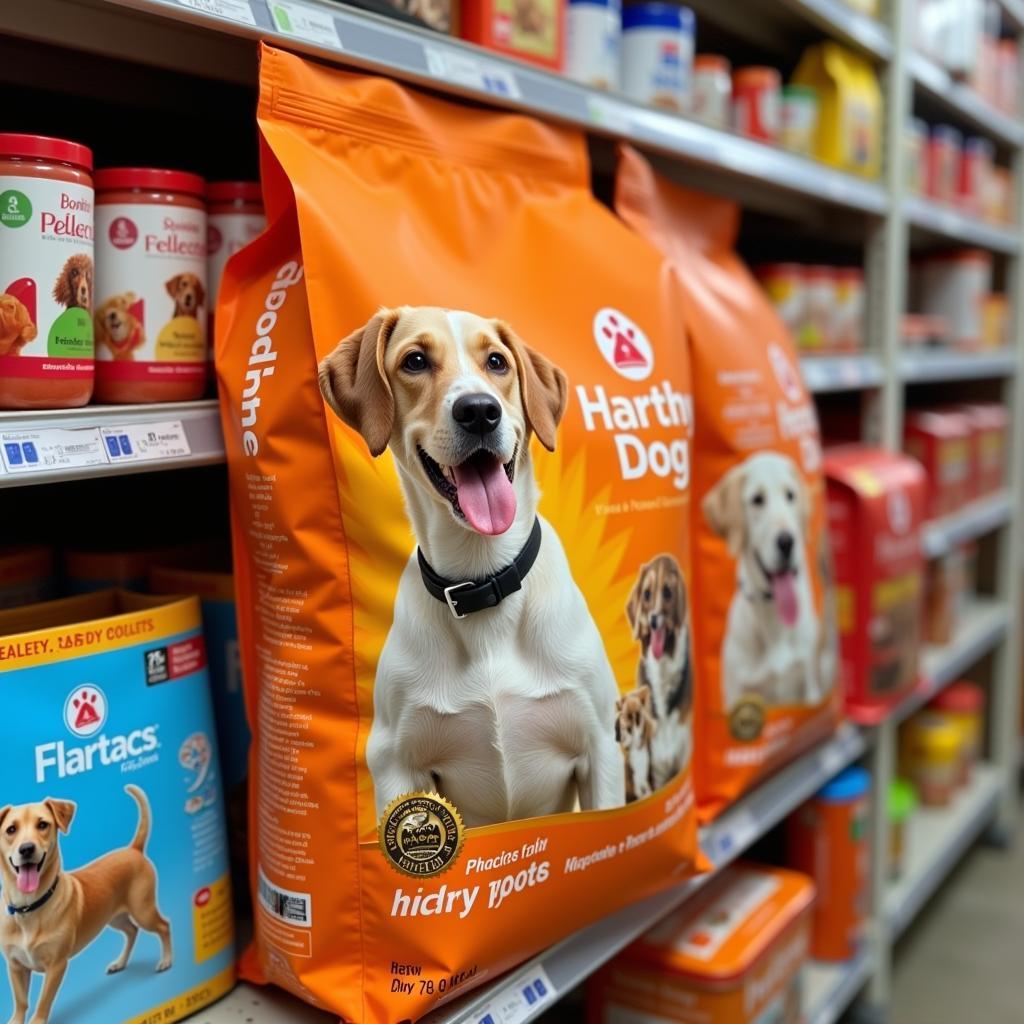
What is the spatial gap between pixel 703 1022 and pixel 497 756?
712mm

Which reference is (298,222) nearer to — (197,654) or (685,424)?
(197,654)

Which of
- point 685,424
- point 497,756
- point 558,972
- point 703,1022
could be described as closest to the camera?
point 497,756

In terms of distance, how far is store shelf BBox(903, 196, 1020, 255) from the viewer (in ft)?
7.34

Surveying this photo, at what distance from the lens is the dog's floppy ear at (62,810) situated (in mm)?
866

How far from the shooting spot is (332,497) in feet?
3.01

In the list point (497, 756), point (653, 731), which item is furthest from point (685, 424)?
point (497, 756)

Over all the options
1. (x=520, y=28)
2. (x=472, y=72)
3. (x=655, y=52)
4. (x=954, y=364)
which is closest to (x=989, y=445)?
(x=954, y=364)

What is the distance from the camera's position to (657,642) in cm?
117

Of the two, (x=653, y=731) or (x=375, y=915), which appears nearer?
(x=375, y=915)

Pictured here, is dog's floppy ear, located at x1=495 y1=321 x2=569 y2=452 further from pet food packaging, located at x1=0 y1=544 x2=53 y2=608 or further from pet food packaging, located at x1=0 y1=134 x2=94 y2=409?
pet food packaging, located at x1=0 y1=544 x2=53 y2=608

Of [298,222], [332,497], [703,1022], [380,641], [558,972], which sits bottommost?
[703,1022]

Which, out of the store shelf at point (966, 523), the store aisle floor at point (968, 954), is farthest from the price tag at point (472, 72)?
the store aisle floor at point (968, 954)

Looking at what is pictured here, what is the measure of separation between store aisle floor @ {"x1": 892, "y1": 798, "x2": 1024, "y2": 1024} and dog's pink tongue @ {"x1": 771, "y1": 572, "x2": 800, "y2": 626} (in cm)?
118

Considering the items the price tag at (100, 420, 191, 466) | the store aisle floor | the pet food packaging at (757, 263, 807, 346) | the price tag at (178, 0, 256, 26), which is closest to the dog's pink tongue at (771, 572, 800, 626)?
the pet food packaging at (757, 263, 807, 346)
